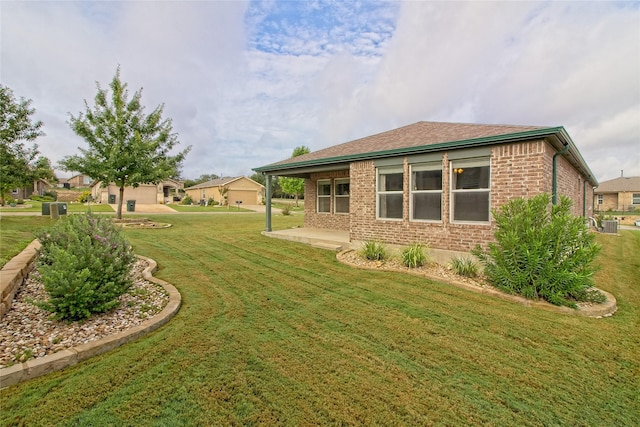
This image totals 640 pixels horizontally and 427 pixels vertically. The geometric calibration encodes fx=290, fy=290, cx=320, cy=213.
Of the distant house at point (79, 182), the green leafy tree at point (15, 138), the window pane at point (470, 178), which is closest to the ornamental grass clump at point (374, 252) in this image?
the window pane at point (470, 178)

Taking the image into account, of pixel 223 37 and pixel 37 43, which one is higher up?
pixel 223 37

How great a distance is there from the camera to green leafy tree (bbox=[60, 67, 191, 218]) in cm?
1309

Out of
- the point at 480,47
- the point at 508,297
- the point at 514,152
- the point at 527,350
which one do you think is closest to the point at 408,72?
the point at 480,47

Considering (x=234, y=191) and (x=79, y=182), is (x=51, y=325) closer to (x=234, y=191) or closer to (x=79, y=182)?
(x=234, y=191)

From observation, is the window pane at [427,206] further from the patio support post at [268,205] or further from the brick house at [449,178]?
the patio support post at [268,205]

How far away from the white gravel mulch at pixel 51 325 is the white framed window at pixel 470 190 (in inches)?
245

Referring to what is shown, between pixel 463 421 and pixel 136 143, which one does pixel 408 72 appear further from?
pixel 463 421

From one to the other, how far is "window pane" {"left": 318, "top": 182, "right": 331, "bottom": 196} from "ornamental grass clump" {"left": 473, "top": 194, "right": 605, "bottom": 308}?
770 centimetres

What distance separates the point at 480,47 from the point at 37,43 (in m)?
15.8

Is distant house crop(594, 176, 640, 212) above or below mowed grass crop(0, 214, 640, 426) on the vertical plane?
above

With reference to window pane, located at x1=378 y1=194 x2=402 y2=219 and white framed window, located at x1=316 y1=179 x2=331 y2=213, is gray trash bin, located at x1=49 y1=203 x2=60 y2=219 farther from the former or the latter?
window pane, located at x1=378 y1=194 x2=402 y2=219

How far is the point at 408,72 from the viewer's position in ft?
48.5

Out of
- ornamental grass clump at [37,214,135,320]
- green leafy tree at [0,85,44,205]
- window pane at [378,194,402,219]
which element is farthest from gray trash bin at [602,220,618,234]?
green leafy tree at [0,85,44,205]

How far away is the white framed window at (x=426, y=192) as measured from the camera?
23.5ft
